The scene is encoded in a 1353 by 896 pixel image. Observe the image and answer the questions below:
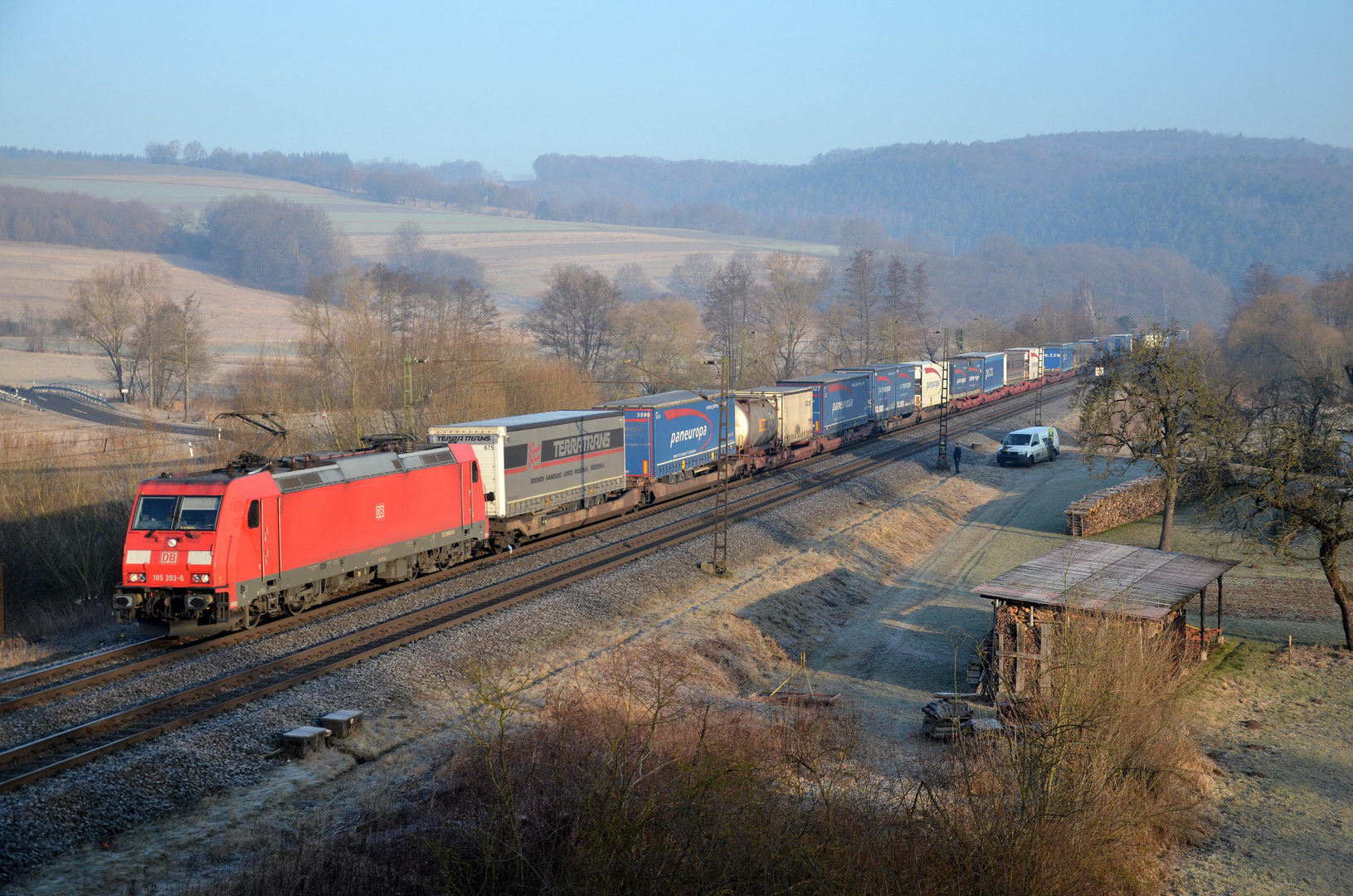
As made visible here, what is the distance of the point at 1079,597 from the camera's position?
18.7 m

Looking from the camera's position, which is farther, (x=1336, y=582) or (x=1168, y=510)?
(x=1168, y=510)

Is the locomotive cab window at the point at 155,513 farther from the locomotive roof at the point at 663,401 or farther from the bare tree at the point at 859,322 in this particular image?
the bare tree at the point at 859,322

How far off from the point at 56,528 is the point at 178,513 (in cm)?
1337

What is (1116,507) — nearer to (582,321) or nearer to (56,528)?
(56,528)

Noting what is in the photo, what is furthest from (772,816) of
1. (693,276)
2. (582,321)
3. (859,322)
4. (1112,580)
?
(693,276)

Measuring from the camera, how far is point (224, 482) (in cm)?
1822

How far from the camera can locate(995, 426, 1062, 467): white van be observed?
4941cm

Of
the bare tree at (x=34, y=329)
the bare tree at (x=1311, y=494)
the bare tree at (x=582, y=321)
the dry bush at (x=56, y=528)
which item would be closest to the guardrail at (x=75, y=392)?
the bare tree at (x=34, y=329)

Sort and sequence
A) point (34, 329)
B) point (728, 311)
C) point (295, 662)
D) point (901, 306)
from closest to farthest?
point (295, 662), point (34, 329), point (901, 306), point (728, 311)

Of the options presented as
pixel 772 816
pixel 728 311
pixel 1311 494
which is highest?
pixel 728 311

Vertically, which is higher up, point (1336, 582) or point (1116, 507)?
point (1336, 582)

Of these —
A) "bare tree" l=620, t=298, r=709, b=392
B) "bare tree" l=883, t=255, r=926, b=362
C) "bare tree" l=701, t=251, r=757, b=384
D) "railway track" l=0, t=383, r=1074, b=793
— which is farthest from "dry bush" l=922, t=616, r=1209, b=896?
"bare tree" l=883, t=255, r=926, b=362

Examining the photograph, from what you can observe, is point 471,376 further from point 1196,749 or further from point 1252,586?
point 1196,749

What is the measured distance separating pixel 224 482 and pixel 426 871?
35.4ft
